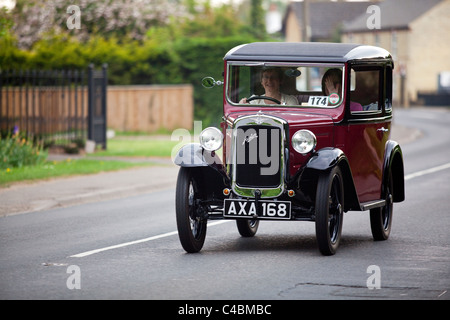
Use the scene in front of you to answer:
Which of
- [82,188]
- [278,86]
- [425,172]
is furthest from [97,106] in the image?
[278,86]

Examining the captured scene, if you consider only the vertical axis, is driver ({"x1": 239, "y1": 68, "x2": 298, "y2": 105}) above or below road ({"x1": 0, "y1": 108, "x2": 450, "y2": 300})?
above

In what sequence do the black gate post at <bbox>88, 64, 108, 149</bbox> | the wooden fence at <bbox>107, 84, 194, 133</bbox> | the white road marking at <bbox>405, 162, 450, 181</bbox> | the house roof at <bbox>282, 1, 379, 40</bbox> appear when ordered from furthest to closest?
1. the house roof at <bbox>282, 1, 379, 40</bbox>
2. the wooden fence at <bbox>107, 84, 194, 133</bbox>
3. the black gate post at <bbox>88, 64, 108, 149</bbox>
4. the white road marking at <bbox>405, 162, 450, 181</bbox>

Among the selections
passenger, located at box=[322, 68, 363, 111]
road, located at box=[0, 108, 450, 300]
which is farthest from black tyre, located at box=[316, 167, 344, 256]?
passenger, located at box=[322, 68, 363, 111]

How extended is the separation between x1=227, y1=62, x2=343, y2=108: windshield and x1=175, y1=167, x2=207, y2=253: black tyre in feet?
4.24

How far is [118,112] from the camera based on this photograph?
31703 mm

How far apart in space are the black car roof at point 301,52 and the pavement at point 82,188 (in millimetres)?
5015

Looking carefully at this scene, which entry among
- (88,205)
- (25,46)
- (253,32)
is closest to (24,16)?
(25,46)

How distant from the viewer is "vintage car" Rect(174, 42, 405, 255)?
929 centimetres

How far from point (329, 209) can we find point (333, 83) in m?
1.52

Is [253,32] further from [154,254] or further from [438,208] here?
[154,254]

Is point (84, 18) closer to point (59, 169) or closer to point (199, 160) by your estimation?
point (59, 169)

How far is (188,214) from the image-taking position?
930 centimetres

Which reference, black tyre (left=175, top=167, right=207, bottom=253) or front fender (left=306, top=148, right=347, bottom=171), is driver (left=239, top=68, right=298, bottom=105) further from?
black tyre (left=175, top=167, right=207, bottom=253)

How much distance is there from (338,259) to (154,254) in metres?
1.89
